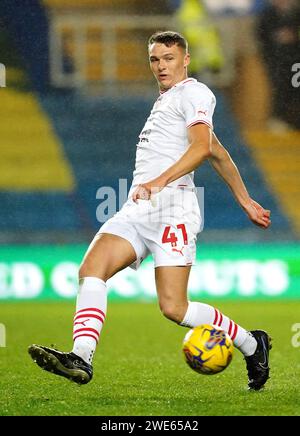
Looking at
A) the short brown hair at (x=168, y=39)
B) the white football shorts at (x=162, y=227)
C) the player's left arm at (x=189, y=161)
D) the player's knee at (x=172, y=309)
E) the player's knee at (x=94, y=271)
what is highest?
the short brown hair at (x=168, y=39)

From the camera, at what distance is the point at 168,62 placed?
5078mm

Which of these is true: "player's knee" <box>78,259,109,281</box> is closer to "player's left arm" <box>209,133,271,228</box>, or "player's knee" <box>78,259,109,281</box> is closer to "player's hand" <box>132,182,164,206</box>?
"player's hand" <box>132,182,164,206</box>

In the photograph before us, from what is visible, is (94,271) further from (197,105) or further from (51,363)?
(197,105)

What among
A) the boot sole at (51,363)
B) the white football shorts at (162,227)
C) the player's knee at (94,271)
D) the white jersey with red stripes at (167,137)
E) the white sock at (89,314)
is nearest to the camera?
the boot sole at (51,363)

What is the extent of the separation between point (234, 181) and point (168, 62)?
721 millimetres

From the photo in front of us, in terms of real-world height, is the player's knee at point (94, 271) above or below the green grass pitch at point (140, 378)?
above

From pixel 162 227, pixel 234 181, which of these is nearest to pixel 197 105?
pixel 234 181

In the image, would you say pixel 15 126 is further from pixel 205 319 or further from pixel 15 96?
pixel 205 319

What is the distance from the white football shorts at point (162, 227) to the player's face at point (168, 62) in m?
0.57

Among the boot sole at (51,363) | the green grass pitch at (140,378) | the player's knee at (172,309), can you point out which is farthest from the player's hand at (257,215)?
the boot sole at (51,363)

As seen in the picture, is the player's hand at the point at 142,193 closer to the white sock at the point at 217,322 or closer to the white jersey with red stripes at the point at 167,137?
the white jersey with red stripes at the point at 167,137

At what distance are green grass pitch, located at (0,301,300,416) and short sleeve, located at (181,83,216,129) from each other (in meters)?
1.37

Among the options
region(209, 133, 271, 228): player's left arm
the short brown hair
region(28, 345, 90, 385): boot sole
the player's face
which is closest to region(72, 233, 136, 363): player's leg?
region(28, 345, 90, 385): boot sole

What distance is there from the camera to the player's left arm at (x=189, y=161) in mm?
4516
